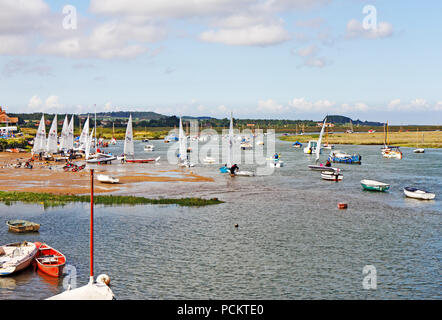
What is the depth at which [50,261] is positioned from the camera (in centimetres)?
3909

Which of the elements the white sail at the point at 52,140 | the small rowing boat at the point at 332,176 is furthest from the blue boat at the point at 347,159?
the white sail at the point at 52,140

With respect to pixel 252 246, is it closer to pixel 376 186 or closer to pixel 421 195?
pixel 421 195

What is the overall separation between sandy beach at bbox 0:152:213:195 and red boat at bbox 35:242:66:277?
3548cm

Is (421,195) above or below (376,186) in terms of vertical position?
below

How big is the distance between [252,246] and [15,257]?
870 inches

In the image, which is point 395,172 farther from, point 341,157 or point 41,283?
point 41,283

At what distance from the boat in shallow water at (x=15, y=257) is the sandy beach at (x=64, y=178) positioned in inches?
1375

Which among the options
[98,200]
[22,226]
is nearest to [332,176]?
[98,200]

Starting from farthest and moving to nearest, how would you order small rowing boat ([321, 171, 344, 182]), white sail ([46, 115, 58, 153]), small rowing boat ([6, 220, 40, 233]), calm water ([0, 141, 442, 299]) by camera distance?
white sail ([46, 115, 58, 153])
small rowing boat ([321, 171, 344, 182])
small rowing boat ([6, 220, 40, 233])
calm water ([0, 141, 442, 299])

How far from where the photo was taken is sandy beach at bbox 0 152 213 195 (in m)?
80.4

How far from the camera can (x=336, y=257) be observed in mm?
43688

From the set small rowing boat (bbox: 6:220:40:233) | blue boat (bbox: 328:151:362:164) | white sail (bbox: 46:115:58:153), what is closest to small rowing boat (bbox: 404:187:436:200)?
small rowing boat (bbox: 6:220:40:233)

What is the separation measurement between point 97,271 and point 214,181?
5856cm

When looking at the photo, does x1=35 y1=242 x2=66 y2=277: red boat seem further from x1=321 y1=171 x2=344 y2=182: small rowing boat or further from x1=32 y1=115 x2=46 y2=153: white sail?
x1=32 y1=115 x2=46 y2=153: white sail
